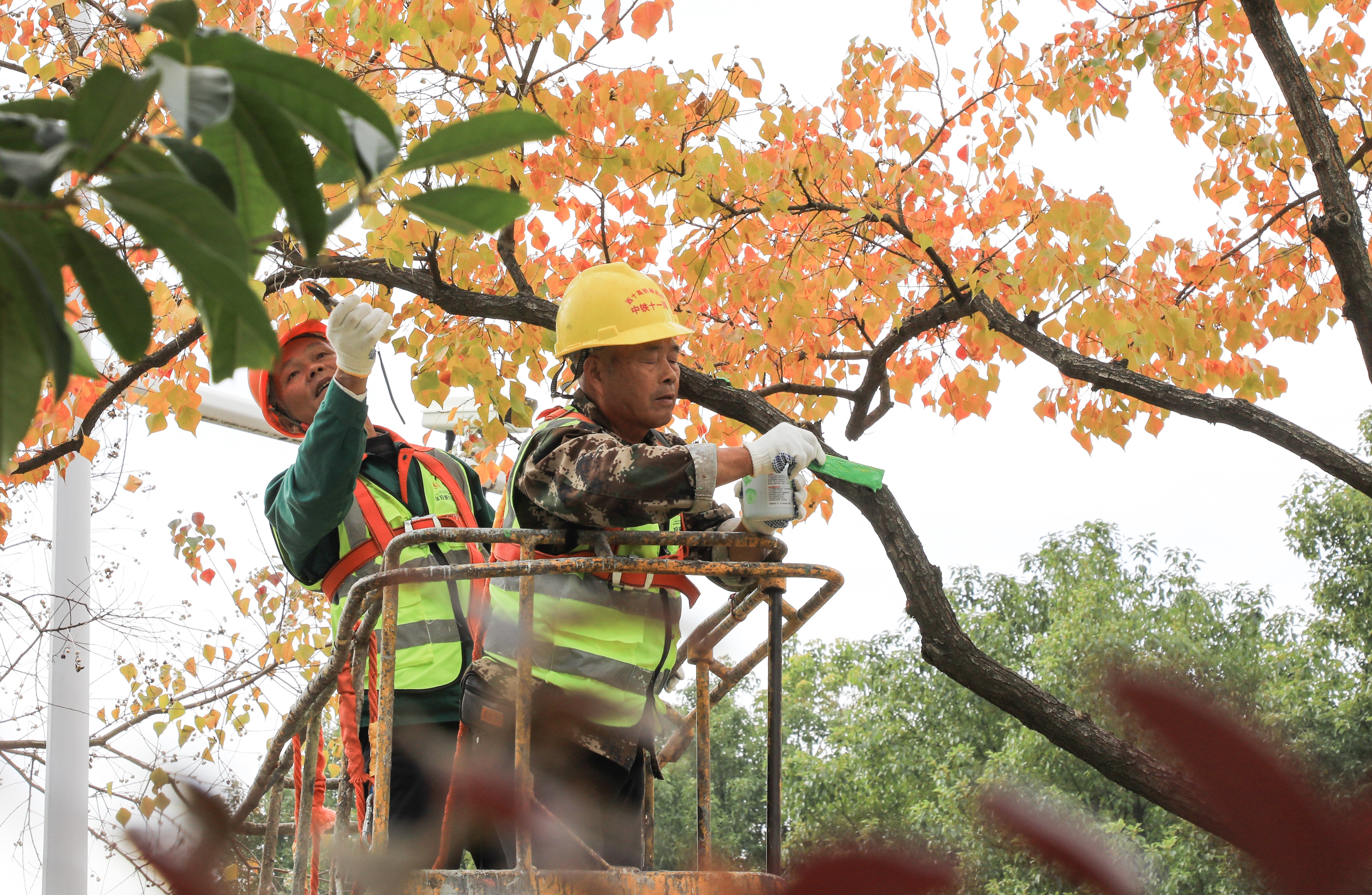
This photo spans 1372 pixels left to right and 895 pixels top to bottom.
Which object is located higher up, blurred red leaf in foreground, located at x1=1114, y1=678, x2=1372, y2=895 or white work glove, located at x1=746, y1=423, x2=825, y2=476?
→ white work glove, located at x1=746, y1=423, x2=825, y2=476

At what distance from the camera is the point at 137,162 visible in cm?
61

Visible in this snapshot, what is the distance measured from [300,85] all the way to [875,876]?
1.90ft

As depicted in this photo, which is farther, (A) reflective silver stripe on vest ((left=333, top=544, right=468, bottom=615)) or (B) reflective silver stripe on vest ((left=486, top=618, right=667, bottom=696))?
(A) reflective silver stripe on vest ((left=333, top=544, right=468, bottom=615))

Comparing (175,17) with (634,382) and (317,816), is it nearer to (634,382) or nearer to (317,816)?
(634,382)

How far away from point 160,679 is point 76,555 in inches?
53.2

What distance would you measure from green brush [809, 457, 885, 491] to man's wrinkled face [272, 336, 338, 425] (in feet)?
5.47

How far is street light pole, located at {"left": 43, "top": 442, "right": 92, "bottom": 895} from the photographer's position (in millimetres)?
6293

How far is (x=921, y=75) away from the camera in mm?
6074

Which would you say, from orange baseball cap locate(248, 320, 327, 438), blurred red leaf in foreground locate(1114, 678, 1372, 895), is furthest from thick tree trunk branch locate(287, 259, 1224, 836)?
blurred red leaf in foreground locate(1114, 678, 1372, 895)

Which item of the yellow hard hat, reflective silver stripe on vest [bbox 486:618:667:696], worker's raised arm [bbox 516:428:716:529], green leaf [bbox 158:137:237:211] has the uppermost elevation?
the yellow hard hat

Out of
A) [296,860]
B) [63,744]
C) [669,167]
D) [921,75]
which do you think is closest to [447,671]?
[296,860]

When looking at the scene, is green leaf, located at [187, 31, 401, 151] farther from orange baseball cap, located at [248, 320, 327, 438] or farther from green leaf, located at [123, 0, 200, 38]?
orange baseball cap, located at [248, 320, 327, 438]

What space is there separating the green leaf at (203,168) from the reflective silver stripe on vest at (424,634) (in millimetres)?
2380

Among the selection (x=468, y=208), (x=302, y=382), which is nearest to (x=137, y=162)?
(x=468, y=208)
